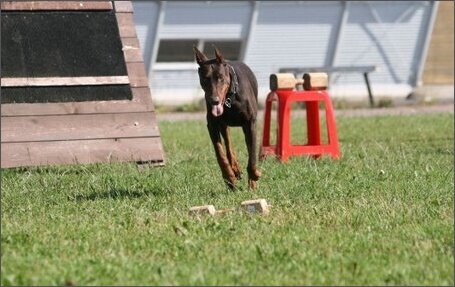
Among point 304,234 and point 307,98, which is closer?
point 304,234

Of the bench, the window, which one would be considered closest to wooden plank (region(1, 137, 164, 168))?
the bench

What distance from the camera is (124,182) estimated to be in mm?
9688

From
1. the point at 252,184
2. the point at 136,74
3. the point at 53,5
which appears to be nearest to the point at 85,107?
the point at 136,74

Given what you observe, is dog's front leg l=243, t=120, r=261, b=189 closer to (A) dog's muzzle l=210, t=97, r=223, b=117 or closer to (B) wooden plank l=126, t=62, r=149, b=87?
(A) dog's muzzle l=210, t=97, r=223, b=117

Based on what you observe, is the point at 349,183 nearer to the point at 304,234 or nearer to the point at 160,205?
the point at 160,205

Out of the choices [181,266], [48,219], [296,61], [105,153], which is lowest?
[181,266]

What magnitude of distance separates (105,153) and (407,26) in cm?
1903

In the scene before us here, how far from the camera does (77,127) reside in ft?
36.6

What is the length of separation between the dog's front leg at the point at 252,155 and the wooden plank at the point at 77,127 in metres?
1.99

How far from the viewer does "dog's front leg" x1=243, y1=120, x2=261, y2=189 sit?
9.38m

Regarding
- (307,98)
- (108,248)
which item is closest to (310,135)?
(307,98)

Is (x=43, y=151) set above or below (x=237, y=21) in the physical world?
below

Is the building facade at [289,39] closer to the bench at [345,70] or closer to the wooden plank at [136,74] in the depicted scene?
the bench at [345,70]

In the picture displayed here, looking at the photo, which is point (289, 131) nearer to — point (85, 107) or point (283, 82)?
point (283, 82)
